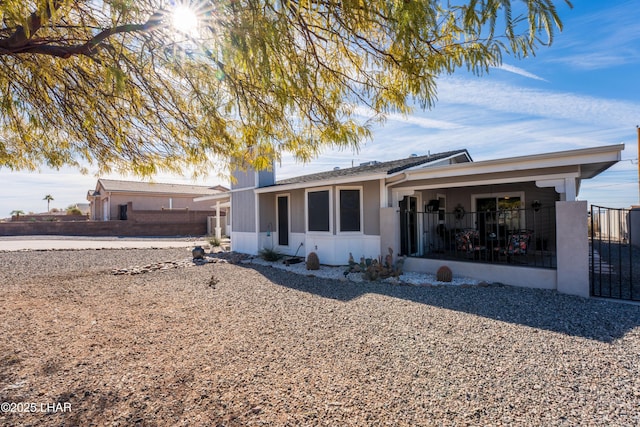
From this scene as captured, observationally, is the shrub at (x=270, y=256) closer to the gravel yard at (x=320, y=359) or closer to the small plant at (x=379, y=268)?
the small plant at (x=379, y=268)

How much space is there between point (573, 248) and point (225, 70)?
700 cm

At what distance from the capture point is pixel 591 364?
3387 mm

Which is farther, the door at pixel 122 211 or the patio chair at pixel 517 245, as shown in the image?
the door at pixel 122 211

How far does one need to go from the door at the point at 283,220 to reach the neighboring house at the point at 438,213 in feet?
0.13

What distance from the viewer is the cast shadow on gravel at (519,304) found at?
4543 mm

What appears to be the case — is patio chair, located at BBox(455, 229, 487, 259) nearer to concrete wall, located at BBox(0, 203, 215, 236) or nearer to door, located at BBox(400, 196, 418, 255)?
door, located at BBox(400, 196, 418, 255)

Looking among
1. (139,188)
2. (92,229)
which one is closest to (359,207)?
(92,229)

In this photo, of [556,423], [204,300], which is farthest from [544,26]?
[204,300]

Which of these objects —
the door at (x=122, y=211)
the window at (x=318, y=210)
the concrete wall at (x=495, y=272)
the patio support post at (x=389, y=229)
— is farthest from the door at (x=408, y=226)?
the door at (x=122, y=211)

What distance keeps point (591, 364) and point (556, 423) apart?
4.86 feet

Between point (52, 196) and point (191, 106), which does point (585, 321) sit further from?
point (52, 196)

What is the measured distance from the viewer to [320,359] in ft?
11.7

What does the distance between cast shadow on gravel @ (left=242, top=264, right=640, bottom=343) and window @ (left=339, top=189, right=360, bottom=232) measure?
7.90ft

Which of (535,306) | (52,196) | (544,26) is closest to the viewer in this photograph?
(544,26)
